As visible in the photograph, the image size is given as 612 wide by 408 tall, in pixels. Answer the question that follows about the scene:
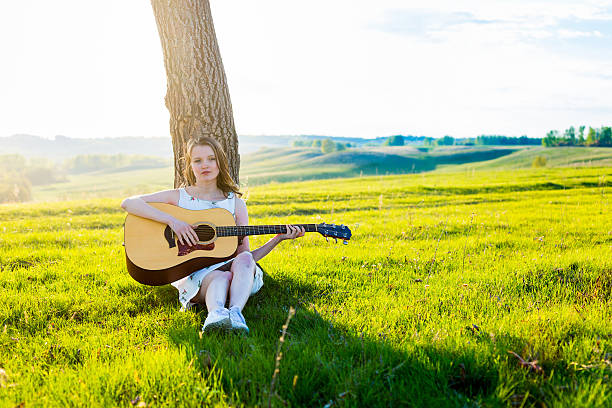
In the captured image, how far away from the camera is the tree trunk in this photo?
17.0ft

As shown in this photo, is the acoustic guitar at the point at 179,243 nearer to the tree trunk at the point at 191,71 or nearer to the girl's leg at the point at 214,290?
the girl's leg at the point at 214,290

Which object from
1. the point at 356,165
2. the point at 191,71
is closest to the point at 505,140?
the point at 356,165

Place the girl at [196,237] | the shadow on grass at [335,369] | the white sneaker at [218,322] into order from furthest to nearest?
the girl at [196,237] < the white sneaker at [218,322] < the shadow on grass at [335,369]

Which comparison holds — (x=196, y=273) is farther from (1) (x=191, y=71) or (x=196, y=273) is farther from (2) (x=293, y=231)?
(1) (x=191, y=71)

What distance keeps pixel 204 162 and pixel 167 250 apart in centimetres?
103

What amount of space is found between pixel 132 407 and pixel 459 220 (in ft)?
26.5

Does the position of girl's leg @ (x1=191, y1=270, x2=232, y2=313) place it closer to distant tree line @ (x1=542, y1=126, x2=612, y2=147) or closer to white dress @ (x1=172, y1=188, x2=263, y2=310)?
white dress @ (x1=172, y1=188, x2=263, y2=310)

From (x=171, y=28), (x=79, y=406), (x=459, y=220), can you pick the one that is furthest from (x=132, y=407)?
(x=459, y=220)

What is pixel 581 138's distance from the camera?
12612 cm

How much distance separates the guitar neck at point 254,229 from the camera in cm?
407

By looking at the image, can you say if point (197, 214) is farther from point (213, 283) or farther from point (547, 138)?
point (547, 138)

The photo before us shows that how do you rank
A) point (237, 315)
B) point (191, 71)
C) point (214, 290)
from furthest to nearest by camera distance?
point (191, 71), point (214, 290), point (237, 315)

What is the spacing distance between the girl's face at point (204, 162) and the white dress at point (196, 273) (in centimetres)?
28

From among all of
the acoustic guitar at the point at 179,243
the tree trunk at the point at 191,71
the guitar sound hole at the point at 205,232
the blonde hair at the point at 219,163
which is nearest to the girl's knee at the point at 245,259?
the acoustic guitar at the point at 179,243
